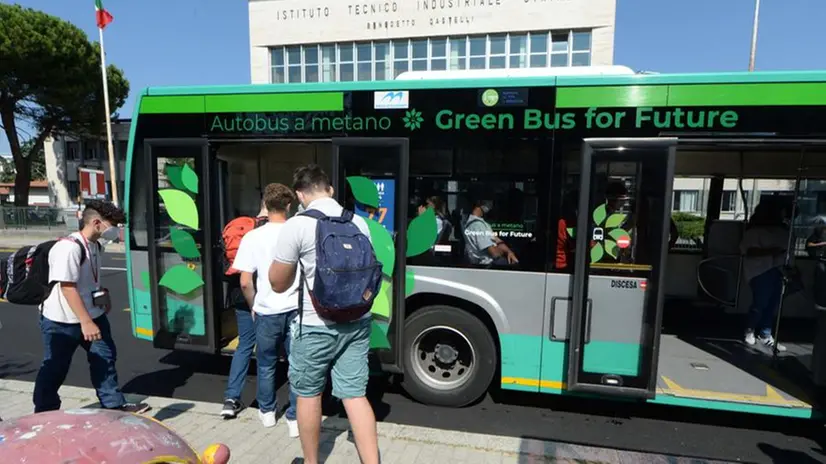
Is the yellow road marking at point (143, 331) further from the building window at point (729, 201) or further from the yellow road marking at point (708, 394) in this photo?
the building window at point (729, 201)

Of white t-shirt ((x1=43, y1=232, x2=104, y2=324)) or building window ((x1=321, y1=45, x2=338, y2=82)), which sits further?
building window ((x1=321, y1=45, x2=338, y2=82))

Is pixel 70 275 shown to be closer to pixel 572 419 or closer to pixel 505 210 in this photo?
pixel 505 210

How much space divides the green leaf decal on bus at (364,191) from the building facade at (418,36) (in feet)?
82.3

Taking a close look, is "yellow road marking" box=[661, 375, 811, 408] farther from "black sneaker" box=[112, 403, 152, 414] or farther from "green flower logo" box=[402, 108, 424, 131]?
"black sneaker" box=[112, 403, 152, 414]

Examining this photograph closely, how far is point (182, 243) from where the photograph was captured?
14.3 ft

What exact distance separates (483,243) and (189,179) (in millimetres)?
2867

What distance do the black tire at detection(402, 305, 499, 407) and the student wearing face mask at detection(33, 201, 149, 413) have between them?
2436 millimetres

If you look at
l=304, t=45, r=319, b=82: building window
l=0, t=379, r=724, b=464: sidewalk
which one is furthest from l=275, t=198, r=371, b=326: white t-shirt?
l=304, t=45, r=319, b=82: building window

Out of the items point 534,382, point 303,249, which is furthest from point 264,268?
point 534,382

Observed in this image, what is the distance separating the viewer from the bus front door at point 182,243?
14.0 ft

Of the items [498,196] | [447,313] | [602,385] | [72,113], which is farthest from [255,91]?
[72,113]

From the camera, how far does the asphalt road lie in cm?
351

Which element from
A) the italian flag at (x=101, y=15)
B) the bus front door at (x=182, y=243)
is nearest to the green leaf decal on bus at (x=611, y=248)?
the bus front door at (x=182, y=243)

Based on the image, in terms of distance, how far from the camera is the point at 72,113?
26.0 m
